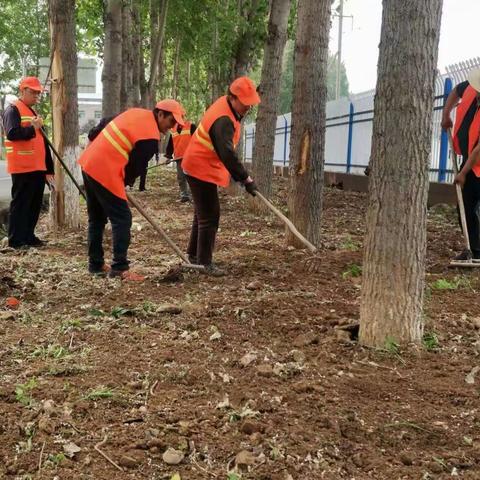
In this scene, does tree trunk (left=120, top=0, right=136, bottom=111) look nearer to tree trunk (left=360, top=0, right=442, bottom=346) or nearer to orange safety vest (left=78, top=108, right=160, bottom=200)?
orange safety vest (left=78, top=108, right=160, bottom=200)

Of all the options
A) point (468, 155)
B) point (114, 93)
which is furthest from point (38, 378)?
point (114, 93)

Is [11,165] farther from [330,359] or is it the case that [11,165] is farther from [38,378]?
[330,359]

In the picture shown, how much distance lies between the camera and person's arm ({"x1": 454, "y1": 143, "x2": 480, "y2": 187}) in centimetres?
552

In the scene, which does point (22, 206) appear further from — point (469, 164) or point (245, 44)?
point (245, 44)

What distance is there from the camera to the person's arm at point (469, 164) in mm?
5521

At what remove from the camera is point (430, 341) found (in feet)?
12.0

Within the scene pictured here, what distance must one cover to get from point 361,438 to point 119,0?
10153 mm

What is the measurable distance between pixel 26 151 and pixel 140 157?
6.89 feet

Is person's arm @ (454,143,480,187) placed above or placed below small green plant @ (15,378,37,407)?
above

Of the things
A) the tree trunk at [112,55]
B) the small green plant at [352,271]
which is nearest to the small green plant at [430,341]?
the small green plant at [352,271]

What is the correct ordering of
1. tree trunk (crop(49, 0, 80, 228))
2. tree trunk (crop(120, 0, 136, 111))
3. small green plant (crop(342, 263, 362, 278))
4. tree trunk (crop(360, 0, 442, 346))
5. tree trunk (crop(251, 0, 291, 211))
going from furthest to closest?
tree trunk (crop(120, 0, 136, 111)) → tree trunk (crop(251, 0, 291, 211)) → tree trunk (crop(49, 0, 80, 228)) → small green plant (crop(342, 263, 362, 278)) → tree trunk (crop(360, 0, 442, 346))

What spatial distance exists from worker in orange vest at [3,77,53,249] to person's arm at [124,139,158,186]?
1.82m

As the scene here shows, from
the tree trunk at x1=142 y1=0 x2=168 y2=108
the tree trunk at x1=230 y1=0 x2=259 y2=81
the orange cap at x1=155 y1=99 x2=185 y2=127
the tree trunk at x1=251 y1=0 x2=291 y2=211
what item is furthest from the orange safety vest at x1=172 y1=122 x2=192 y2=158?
the tree trunk at x1=142 y1=0 x2=168 y2=108

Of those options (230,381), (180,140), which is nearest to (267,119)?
(180,140)
